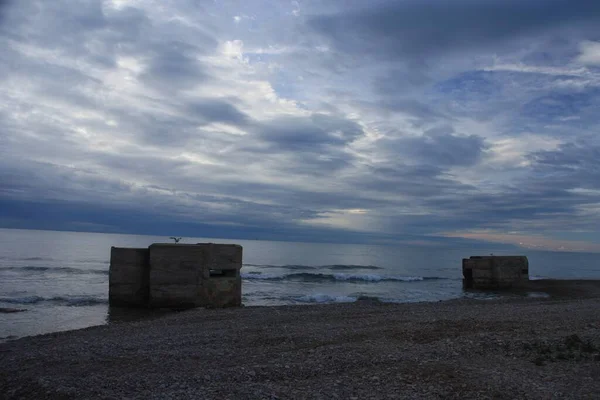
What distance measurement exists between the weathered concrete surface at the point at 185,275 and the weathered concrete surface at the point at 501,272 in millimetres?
17925

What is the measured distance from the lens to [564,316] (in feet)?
40.1

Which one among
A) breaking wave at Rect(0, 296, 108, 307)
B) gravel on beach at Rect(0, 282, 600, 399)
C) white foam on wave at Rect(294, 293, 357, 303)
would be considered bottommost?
white foam on wave at Rect(294, 293, 357, 303)

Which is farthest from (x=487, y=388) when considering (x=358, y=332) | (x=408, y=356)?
(x=358, y=332)

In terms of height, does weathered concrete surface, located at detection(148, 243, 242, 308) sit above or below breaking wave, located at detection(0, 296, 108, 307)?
above

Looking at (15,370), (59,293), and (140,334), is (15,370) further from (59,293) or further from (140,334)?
(59,293)

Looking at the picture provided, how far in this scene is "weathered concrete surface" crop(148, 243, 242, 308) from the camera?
1641 cm

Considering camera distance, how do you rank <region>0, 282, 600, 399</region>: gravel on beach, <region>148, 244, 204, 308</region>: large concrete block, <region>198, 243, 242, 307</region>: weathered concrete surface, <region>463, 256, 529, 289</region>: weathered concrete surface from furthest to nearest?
<region>463, 256, 529, 289</region>: weathered concrete surface → <region>198, 243, 242, 307</region>: weathered concrete surface → <region>148, 244, 204, 308</region>: large concrete block → <region>0, 282, 600, 399</region>: gravel on beach

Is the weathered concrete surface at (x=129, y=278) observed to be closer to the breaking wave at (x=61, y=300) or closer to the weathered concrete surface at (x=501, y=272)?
the breaking wave at (x=61, y=300)

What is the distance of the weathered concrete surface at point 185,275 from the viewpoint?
16.4m

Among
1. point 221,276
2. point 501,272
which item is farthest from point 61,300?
point 501,272

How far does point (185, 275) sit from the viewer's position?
16.6 metres

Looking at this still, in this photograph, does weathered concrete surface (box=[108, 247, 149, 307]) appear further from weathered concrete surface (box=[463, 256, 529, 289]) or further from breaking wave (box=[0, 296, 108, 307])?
weathered concrete surface (box=[463, 256, 529, 289])

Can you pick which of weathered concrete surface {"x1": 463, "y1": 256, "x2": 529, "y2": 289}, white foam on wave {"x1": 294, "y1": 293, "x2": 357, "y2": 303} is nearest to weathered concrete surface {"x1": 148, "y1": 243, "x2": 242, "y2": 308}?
white foam on wave {"x1": 294, "y1": 293, "x2": 357, "y2": 303}

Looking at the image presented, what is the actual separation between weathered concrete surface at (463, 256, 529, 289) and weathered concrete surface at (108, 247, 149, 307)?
65.7 feet
